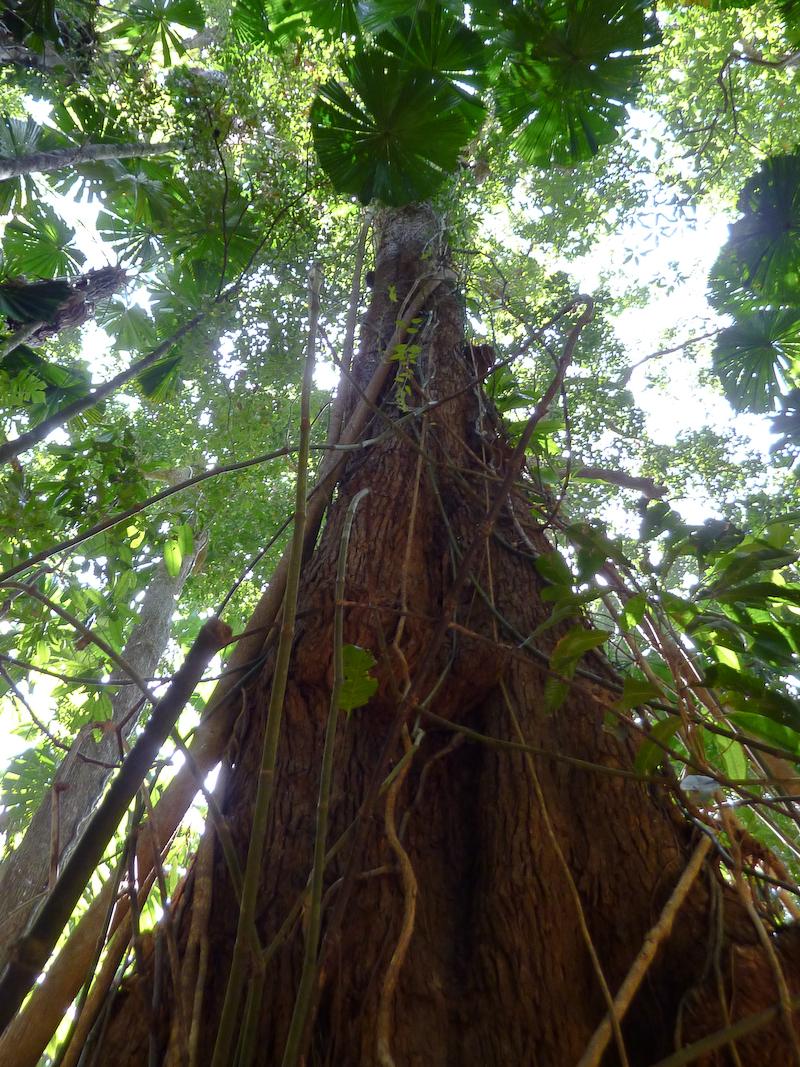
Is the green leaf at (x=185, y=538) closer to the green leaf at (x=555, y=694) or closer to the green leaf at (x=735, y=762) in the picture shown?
the green leaf at (x=555, y=694)

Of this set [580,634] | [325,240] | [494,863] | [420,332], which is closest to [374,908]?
[494,863]

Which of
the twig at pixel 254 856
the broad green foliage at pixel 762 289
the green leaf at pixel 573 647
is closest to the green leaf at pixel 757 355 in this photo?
the broad green foliage at pixel 762 289

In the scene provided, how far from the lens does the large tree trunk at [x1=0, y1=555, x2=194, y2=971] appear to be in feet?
11.9

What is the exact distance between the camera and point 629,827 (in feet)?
3.73

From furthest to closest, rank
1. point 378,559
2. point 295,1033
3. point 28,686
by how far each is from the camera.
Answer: point 28,686, point 378,559, point 295,1033

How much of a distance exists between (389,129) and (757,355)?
3.09m

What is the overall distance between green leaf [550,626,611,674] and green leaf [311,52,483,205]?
2.62m

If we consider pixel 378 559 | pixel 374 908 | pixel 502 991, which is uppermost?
pixel 378 559

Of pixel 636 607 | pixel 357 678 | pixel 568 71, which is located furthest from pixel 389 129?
pixel 357 678

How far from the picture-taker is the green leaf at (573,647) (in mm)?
1175

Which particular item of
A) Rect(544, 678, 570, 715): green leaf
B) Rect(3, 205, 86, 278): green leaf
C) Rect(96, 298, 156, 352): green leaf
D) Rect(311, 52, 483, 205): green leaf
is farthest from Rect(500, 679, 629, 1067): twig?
Rect(3, 205, 86, 278): green leaf

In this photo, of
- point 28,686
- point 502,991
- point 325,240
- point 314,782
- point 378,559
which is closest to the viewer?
point 502,991

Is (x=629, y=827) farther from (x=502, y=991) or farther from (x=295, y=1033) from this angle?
(x=295, y=1033)

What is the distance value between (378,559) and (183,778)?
0.72m
